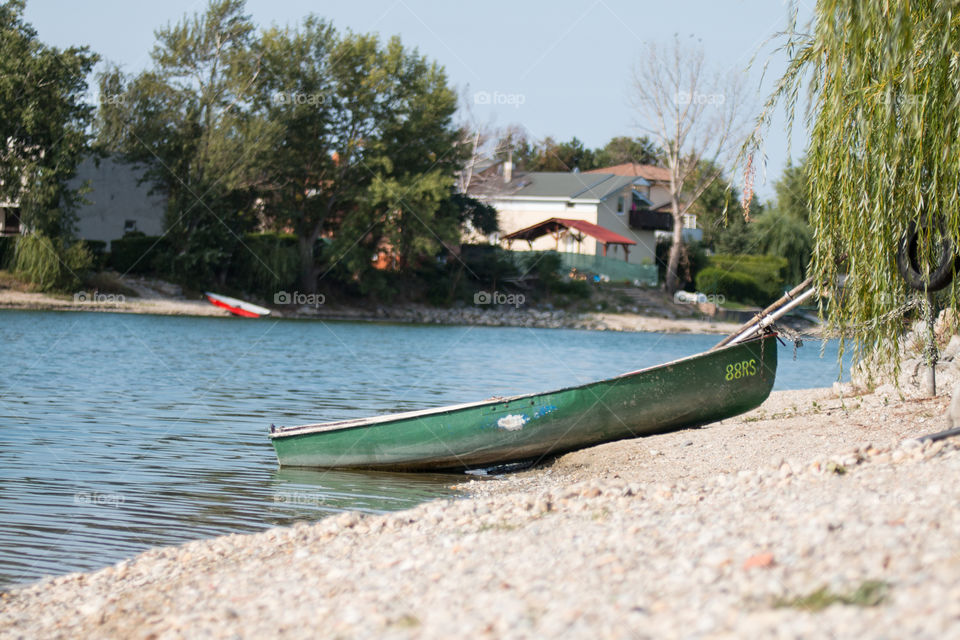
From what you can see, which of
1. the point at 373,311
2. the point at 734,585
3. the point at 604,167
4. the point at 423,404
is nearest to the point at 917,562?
the point at 734,585

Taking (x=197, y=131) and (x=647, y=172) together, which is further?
(x=647, y=172)

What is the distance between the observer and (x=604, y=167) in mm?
94062

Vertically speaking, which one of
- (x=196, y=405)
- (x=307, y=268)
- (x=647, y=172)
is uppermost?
(x=647, y=172)

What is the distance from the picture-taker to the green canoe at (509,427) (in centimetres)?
1195

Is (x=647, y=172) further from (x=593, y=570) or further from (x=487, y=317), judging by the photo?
(x=593, y=570)

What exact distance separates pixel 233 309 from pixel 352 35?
1570cm

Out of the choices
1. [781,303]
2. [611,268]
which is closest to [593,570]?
[781,303]

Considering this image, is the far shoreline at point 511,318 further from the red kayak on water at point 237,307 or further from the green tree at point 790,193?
the green tree at point 790,193

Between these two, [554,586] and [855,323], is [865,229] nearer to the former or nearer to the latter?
[855,323]

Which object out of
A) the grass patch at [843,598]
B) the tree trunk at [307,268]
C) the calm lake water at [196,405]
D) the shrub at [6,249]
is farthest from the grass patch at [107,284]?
the grass patch at [843,598]

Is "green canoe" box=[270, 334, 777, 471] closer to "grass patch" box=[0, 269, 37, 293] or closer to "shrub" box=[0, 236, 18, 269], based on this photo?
"grass patch" box=[0, 269, 37, 293]

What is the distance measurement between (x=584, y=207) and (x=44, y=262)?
36276mm

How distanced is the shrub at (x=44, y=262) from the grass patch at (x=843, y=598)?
4241 cm

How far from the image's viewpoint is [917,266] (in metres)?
9.61
